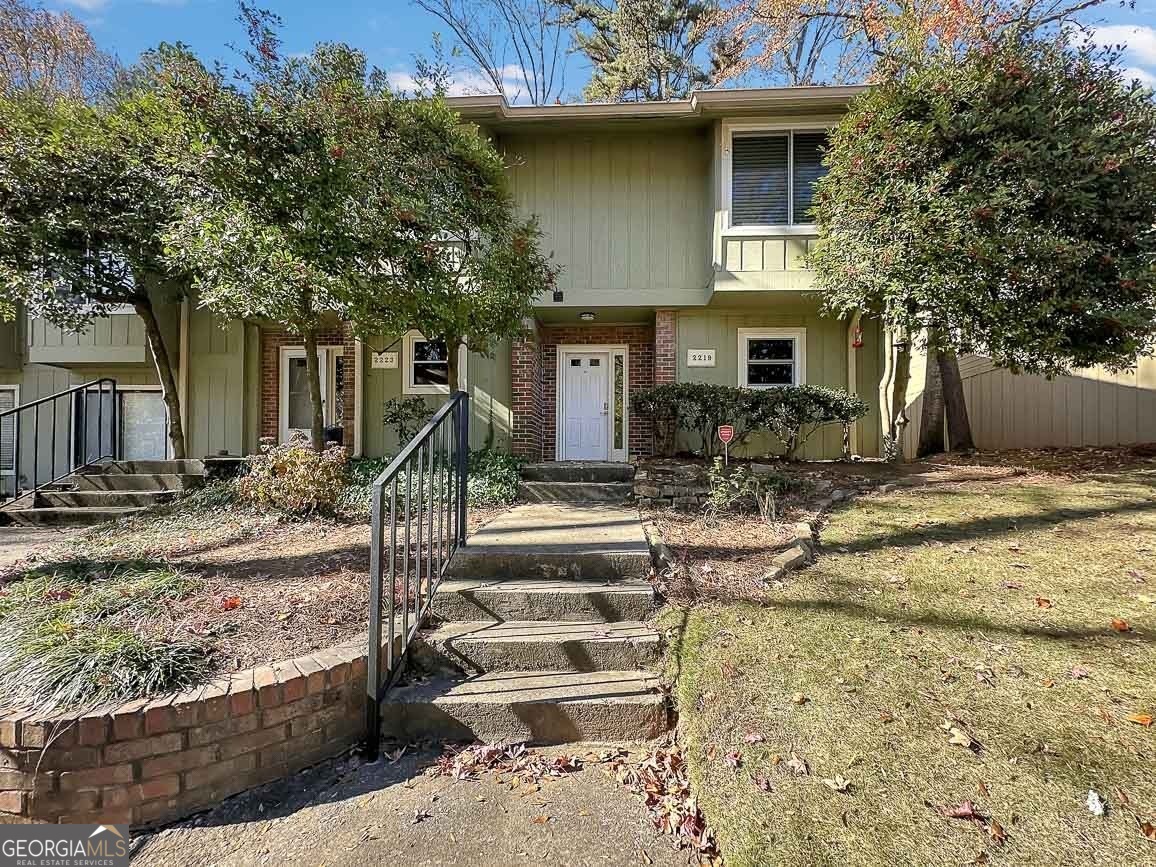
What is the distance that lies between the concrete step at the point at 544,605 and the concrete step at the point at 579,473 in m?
3.32

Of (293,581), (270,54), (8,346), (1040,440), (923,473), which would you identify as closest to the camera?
(293,581)

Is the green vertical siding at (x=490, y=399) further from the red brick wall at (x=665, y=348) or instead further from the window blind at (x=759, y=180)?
the window blind at (x=759, y=180)

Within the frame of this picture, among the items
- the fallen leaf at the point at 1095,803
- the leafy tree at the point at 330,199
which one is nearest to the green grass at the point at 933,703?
the fallen leaf at the point at 1095,803

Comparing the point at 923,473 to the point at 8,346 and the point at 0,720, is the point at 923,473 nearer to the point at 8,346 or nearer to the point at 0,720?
the point at 0,720

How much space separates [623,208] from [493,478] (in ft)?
15.5

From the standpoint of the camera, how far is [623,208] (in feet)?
27.0

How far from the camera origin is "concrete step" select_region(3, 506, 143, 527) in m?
5.88

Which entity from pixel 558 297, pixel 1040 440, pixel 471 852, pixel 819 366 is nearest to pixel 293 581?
pixel 471 852

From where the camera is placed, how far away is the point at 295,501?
5160mm

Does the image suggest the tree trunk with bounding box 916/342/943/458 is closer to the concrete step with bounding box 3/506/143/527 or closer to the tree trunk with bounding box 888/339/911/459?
the tree trunk with bounding box 888/339/911/459

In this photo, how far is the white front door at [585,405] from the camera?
8.93 metres

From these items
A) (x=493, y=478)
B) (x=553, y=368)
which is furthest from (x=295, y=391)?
(x=493, y=478)

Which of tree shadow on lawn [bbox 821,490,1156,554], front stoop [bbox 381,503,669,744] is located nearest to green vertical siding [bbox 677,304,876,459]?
tree shadow on lawn [bbox 821,490,1156,554]

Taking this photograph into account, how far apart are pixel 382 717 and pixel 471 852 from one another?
77 centimetres
